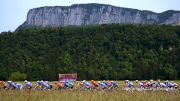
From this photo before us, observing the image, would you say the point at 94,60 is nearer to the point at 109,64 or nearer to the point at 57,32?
the point at 109,64

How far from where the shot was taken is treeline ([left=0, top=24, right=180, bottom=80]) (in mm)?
69688

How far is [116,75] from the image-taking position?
6894 cm

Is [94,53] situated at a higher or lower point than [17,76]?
higher

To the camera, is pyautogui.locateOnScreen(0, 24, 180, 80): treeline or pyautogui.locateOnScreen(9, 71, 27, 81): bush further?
pyautogui.locateOnScreen(0, 24, 180, 80): treeline

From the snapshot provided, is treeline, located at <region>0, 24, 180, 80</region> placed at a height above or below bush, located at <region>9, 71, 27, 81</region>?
above

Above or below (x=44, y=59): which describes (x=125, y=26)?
above

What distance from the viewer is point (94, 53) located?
8531 centimetres

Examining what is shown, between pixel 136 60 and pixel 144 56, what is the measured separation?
290 centimetres

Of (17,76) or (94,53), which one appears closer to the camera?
(17,76)

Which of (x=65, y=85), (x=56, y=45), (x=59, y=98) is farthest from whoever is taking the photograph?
(x=56, y=45)

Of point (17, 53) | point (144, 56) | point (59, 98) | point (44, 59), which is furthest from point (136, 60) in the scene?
point (59, 98)

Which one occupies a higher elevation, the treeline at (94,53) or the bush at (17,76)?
the treeline at (94,53)

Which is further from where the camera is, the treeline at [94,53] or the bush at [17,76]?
the treeline at [94,53]

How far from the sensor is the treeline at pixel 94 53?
229 feet
